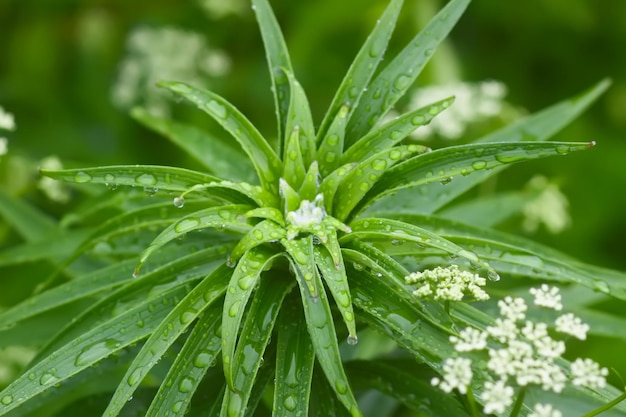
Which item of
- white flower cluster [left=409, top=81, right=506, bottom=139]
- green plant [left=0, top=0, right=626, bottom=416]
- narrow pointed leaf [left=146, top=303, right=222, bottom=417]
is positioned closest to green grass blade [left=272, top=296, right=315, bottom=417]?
green plant [left=0, top=0, right=626, bottom=416]

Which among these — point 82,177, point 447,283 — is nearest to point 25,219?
point 82,177

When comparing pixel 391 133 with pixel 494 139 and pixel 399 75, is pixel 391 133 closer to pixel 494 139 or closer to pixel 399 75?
pixel 399 75

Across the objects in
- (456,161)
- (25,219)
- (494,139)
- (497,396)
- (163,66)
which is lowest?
(497,396)

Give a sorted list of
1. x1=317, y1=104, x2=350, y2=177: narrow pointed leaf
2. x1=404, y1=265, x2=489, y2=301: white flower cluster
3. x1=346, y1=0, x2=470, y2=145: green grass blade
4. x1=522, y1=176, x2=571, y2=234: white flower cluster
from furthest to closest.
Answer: x1=522, y1=176, x2=571, y2=234: white flower cluster
x1=346, y1=0, x2=470, y2=145: green grass blade
x1=317, y1=104, x2=350, y2=177: narrow pointed leaf
x1=404, y1=265, x2=489, y2=301: white flower cluster

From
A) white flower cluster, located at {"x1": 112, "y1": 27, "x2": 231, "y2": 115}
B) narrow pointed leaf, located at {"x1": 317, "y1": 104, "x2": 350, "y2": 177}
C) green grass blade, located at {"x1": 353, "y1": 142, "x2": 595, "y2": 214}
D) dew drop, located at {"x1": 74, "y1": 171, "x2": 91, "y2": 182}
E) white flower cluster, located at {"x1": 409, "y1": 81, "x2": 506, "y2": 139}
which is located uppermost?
white flower cluster, located at {"x1": 112, "y1": 27, "x2": 231, "y2": 115}

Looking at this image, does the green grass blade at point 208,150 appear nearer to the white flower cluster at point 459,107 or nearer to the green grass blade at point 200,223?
the green grass blade at point 200,223

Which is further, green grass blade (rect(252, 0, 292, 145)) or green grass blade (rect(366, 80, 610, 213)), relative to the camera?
green grass blade (rect(366, 80, 610, 213))

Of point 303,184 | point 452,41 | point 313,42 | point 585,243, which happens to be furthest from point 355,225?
point 452,41

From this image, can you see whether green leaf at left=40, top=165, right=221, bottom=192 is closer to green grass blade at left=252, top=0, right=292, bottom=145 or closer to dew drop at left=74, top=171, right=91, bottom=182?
dew drop at left=74, top=171, right=91, bottom=182
